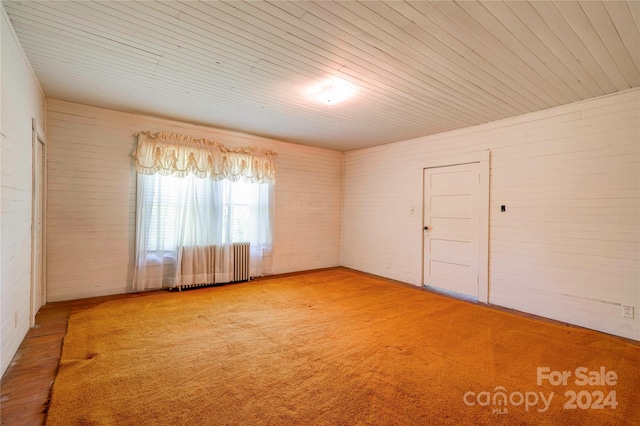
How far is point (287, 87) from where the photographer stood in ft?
10.9

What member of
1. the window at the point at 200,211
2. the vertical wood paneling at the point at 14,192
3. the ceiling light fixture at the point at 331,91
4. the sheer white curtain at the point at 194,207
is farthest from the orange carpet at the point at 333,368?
the ceiling light fixture at the point at 331,91

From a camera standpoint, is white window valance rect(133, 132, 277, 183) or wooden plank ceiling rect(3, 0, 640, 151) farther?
white window valance rect(133, 132, 277, 183)

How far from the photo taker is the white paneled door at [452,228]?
4578mm

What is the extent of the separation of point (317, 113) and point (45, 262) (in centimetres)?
412

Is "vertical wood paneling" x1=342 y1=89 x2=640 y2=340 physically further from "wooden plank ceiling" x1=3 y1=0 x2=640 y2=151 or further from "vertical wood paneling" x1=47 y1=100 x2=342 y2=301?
"vertical wood paneling" x1=47 y1=100 x2=342 y2=301

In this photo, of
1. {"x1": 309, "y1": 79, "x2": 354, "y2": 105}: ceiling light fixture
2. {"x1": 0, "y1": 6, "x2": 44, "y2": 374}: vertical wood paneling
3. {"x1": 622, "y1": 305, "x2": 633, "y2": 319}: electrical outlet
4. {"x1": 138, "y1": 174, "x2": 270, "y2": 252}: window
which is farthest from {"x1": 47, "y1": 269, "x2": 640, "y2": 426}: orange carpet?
{"x1": 309, "y1": 79, "x2": 354, "y2": 105}: ceiling light fixture

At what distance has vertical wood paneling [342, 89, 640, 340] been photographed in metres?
3.22

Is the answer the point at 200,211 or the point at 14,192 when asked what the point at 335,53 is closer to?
the point at 14,192

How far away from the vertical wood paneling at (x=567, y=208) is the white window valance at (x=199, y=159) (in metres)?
3.18

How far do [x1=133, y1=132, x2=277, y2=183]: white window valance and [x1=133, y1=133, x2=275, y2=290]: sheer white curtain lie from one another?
0.01m

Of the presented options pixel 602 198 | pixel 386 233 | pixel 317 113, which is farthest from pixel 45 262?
pixel 602 198

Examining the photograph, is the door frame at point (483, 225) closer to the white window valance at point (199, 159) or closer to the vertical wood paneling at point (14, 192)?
the white window valance at point (199, 159)

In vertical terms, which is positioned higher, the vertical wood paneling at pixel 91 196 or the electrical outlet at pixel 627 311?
the vertical wood paneling at pixel 91 196

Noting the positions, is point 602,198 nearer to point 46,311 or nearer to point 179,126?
point 179,126
